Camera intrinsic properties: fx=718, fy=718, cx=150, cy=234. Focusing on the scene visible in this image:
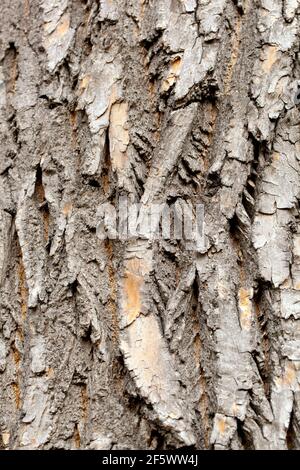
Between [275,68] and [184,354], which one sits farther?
[275,68]

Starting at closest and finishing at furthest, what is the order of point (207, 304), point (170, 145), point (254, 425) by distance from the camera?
point (254, 425)
point (207, 304)
point (170, 145)

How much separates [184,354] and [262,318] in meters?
0.18

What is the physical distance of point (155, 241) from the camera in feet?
5.17

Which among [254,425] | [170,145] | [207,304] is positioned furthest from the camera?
[170,145]

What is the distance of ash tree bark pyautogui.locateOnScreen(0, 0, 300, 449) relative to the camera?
147 centimetres

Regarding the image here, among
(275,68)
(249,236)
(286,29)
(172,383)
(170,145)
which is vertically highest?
(286,29)

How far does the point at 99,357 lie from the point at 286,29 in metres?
0.88

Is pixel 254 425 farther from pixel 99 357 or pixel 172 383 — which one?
pixel 99 357

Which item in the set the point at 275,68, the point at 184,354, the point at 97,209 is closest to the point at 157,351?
the point at 184,354

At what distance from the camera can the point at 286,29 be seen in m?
1.71

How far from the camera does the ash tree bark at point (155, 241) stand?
1.47 m
